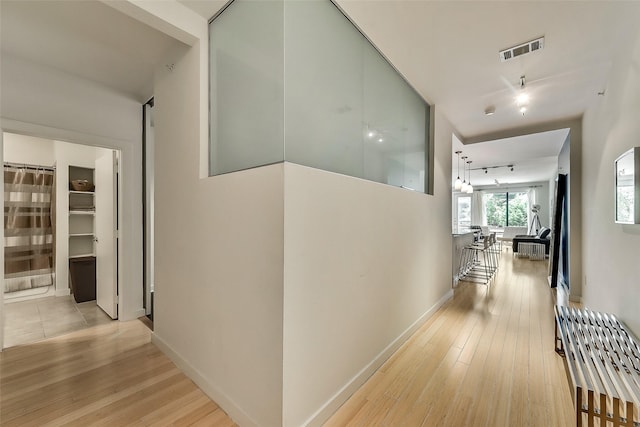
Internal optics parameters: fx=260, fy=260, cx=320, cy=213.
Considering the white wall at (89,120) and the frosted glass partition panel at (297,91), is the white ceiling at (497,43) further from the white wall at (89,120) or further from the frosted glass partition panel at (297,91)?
the white wall at (89,120)

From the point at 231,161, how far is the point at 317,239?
83cm

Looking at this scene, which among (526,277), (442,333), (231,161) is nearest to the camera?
(231,161)

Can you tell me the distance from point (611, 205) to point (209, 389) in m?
3.91

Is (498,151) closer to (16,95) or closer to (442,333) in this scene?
(442,333)

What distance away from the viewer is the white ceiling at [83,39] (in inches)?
75.9

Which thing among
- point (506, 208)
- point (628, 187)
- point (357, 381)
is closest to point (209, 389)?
point (357, 381)

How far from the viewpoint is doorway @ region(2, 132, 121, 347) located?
3262mm

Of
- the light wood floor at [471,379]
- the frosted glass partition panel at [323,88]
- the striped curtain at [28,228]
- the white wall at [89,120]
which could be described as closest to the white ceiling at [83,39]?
the white wall at [89,120]

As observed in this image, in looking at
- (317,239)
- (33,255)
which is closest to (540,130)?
(317,239)

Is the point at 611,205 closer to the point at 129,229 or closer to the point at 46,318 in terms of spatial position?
the point at 129,229

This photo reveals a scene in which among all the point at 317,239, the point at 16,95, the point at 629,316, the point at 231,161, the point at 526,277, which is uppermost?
the point at 16,95

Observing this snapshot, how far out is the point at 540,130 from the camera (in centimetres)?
417

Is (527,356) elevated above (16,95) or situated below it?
below

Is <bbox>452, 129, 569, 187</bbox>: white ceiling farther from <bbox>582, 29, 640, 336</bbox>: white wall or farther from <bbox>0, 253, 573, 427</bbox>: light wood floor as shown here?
<bbox>0, 253, 573, 427</bbox>: light wood floor
